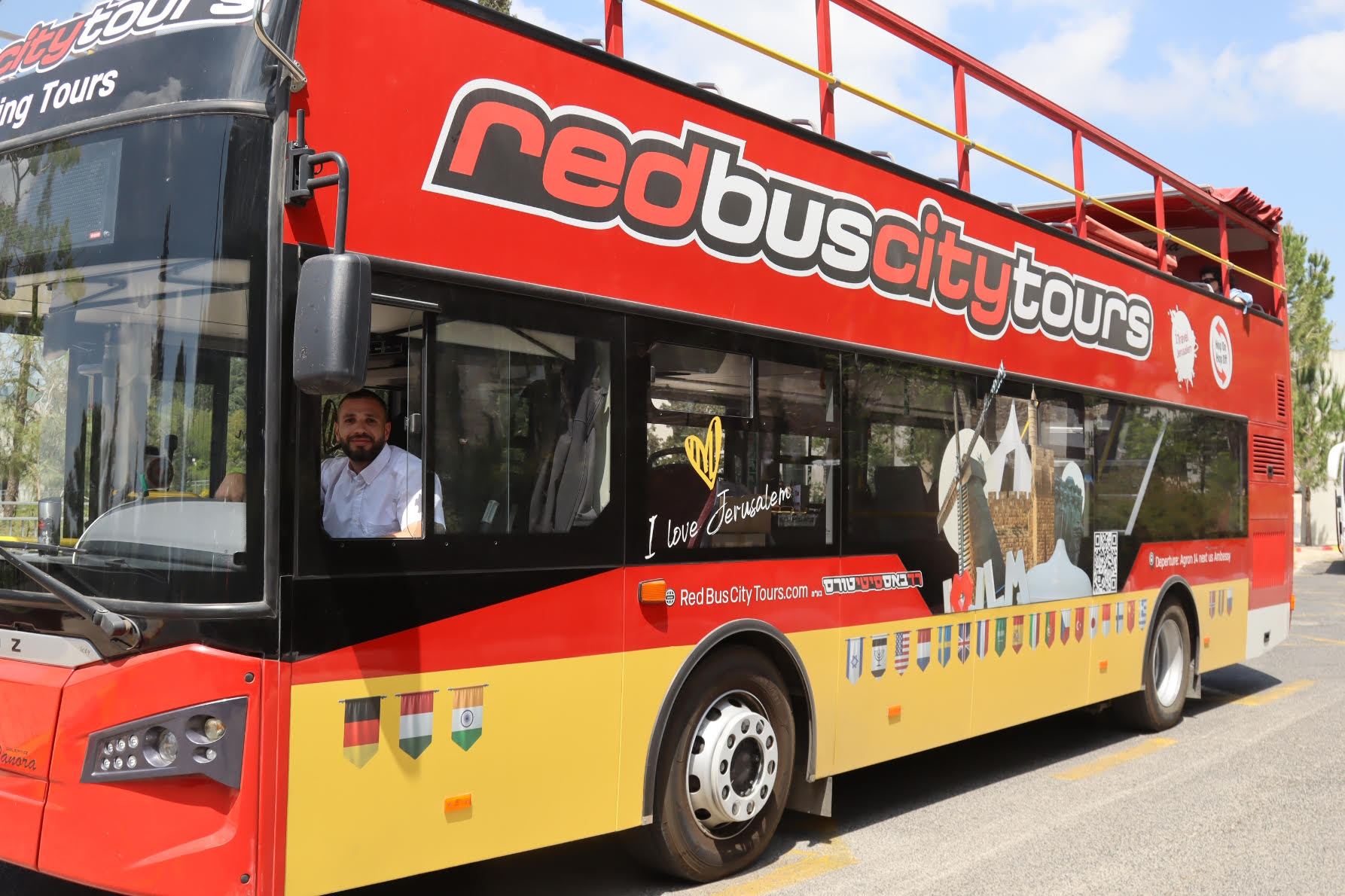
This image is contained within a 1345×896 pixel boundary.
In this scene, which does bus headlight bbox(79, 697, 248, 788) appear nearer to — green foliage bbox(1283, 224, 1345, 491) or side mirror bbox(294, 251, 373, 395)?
side mirror bbox(294, 251, 373, 395)

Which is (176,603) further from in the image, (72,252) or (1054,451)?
(1054,451)

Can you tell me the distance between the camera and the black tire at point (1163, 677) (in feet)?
30.6

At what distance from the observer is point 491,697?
4.39 metres

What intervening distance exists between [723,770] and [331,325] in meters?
2.88

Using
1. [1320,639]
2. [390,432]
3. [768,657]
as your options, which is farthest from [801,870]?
[1320,639]

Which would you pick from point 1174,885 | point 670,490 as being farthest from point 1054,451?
point 670,490

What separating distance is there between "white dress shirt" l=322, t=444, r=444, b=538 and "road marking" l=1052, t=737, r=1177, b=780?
533 cm

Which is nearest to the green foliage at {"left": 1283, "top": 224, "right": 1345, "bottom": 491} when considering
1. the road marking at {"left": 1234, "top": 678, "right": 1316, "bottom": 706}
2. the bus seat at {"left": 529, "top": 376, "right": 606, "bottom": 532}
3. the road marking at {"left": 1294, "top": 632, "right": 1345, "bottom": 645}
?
the road marking at {"left": 1294, "top": 632, "right": 1345, "bottom": 645}

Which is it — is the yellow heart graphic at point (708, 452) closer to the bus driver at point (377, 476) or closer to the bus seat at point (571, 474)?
the bus seat at point (571, 474)

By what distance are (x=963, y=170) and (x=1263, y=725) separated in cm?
536

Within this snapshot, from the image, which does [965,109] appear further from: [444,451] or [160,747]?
[160,747]

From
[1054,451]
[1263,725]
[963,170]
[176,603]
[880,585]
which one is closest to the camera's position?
[176,603]

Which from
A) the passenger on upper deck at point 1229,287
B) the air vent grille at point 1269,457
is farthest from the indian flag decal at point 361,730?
the air vent grille at point 1269,457

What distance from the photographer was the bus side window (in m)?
4.33
